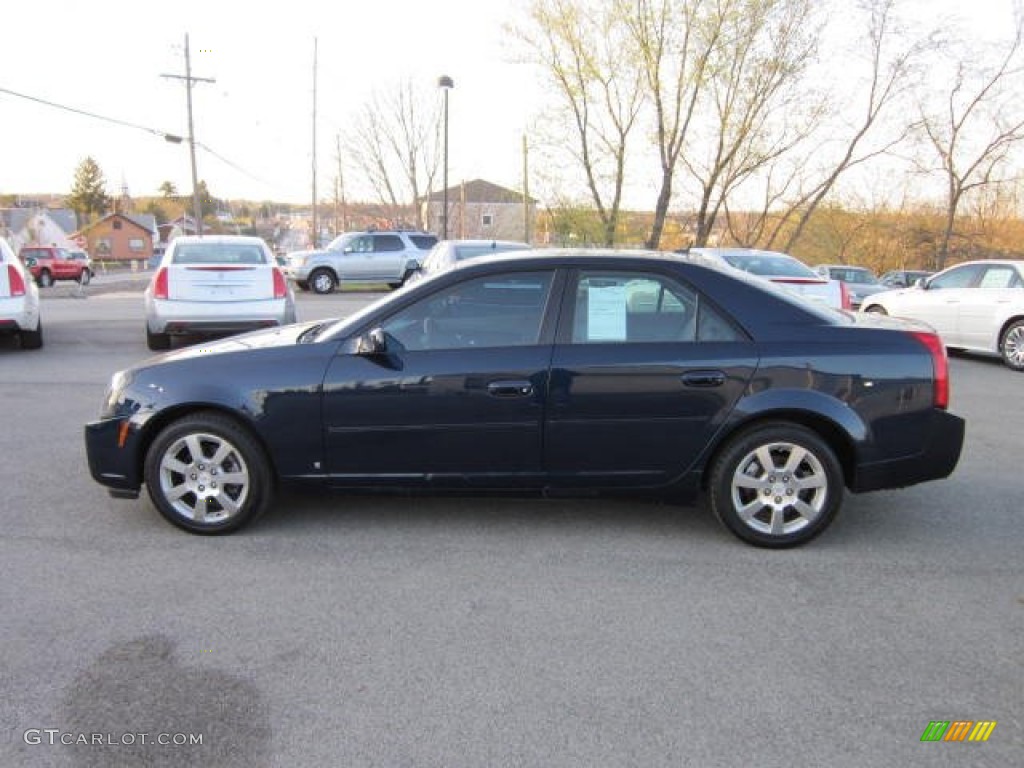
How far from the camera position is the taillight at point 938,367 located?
4.14 m

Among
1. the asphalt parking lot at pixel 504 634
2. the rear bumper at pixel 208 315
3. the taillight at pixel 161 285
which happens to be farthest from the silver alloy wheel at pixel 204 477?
the taillight at pixel 161 285

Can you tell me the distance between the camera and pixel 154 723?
2.66 meters

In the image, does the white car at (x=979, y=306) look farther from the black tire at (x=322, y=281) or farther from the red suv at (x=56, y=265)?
the red suv at (x=56, y=265)

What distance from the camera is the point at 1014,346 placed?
35.3ft

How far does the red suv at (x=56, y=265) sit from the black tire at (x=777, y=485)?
4228cm

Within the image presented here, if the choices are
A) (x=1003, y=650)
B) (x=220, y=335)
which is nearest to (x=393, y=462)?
(x=1003, y=650)

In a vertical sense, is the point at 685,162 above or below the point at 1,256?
above

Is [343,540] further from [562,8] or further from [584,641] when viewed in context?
[562,8]

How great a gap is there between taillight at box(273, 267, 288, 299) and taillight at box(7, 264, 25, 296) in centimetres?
307

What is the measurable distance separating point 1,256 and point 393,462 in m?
8.31

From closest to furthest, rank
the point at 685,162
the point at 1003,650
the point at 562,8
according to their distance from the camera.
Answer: the point at 1003,650
the point at 562,8
the point at 685,162

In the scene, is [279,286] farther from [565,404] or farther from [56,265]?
[56,265]

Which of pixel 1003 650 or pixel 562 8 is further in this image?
pixel 562 8

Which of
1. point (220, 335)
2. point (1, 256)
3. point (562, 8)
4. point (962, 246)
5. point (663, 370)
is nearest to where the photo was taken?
point (663, 370)
